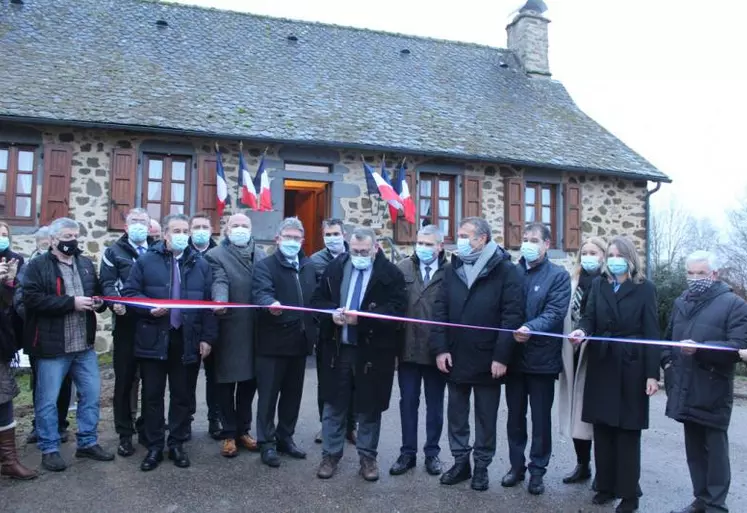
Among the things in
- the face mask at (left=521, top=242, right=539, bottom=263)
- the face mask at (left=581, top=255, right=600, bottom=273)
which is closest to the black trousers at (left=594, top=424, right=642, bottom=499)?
the face mask at (left=581, top=255, right=600, bottom=273)

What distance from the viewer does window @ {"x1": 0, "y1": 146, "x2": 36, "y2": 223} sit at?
33.7ft

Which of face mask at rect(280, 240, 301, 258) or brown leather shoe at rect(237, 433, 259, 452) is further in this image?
brown leather shoe at rect(237, 433, 259, 452)

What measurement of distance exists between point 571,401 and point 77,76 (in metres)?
10.1

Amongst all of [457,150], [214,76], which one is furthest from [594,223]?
[214,76]

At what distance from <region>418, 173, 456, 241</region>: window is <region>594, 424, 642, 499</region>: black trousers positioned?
26.7ft

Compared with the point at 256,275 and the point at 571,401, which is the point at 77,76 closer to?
the point at 256,275

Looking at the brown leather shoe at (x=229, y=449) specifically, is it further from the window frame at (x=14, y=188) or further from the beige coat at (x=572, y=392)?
the window frame at (x=14, y=188)

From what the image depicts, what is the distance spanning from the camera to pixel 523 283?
4.69 meters

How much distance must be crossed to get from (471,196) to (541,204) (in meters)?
1.63

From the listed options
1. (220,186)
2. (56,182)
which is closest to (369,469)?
(220,186)

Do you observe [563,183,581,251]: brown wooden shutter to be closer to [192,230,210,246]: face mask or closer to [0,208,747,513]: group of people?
[0,208,747,513]: group of people

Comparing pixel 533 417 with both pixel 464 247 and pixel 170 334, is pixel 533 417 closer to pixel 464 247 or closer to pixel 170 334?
pixel 464 247

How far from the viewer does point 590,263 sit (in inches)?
187

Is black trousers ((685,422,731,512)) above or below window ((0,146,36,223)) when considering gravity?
below
